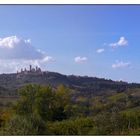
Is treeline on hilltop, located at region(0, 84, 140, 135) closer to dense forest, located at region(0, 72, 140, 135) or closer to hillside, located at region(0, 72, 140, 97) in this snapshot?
dense forest, located at region(0, 72, 140, 135)

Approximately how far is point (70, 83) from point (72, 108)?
3.71 feet

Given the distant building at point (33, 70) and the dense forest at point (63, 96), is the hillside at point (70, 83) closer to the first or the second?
the dense forest at point (63, 96)

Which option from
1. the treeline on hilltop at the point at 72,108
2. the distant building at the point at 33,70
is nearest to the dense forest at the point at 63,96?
the treeline on hilltop at the point at 72,108

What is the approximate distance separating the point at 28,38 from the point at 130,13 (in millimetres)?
3657

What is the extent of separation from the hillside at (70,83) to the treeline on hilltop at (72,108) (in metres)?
0.20

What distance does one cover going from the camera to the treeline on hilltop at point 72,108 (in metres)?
11.7

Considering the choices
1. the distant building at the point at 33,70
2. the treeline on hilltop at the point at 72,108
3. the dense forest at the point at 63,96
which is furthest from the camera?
the distant building at the point at 33,70

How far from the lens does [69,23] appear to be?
14.0 metres

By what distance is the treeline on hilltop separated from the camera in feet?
38.5

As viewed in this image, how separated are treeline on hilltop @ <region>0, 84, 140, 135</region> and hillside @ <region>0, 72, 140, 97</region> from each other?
0.20 metres

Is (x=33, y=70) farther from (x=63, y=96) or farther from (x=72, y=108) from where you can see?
(x=72, y=108)
